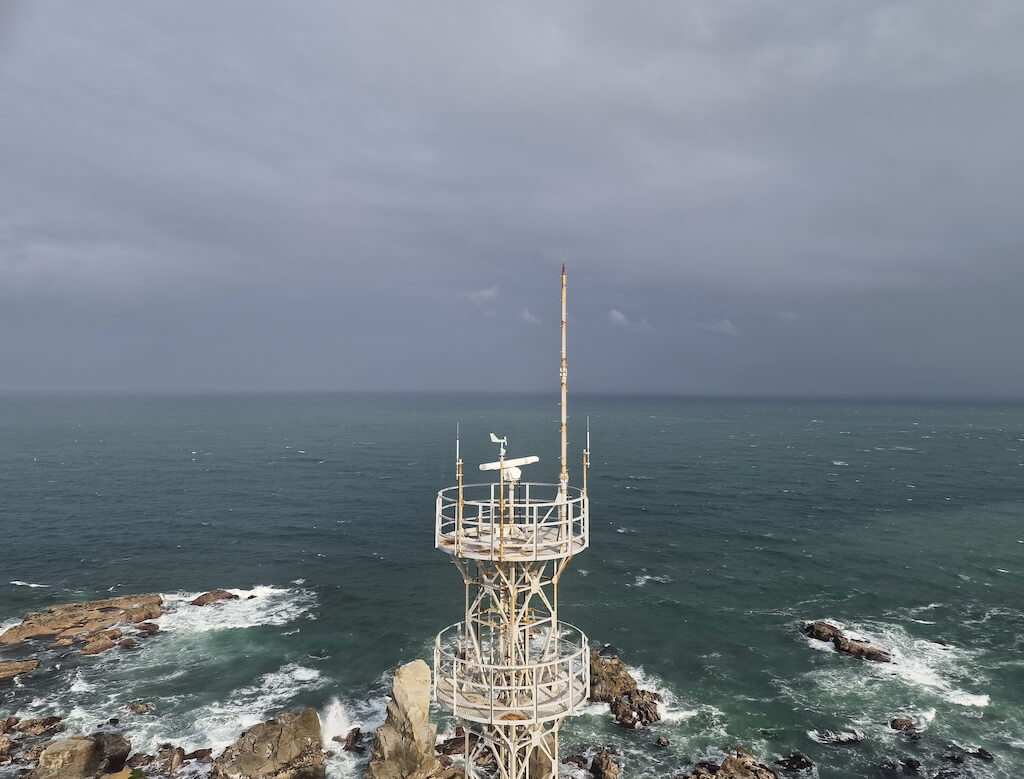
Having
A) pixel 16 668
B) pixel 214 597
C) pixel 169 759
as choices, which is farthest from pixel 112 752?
pixel 214 597

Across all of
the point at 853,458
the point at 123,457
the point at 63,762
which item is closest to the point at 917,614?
the point at 63,762

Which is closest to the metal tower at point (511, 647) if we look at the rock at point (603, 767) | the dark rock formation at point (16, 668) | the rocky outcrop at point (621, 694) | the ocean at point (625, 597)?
the rock at point (603, 767)

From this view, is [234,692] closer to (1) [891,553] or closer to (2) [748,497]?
(1) [891,553]

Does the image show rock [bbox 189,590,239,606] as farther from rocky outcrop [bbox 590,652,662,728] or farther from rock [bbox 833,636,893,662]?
rock [bbox 833,636,893,662]

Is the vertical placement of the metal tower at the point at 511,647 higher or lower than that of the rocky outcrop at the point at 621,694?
higher

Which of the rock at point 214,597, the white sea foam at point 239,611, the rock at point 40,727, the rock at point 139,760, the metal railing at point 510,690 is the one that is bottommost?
the rock at point 139,760

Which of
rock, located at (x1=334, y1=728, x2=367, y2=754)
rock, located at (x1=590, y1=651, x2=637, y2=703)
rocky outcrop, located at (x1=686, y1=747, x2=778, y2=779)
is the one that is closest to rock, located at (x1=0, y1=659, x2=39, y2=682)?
rock, located at (x1=334, y1=728, x2=367, y2=754)

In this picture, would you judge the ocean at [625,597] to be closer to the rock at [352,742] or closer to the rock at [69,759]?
the rock at [352,742]
